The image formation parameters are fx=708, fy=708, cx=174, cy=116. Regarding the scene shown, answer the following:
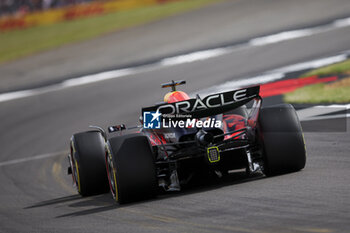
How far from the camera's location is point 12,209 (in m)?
10.2

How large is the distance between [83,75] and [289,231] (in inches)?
839

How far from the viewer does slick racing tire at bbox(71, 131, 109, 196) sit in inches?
408

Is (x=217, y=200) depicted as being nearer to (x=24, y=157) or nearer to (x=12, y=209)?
(x=12, y=209)

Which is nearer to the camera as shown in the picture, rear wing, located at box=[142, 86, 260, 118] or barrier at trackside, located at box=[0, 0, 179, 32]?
rear wing, located at box=[142, 86, 260, 118]

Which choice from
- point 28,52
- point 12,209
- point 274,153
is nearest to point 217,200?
point 274,153

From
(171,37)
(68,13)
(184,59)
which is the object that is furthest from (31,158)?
(68,13)

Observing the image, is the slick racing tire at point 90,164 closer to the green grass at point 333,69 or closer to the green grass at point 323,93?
the green grass at point 323,93

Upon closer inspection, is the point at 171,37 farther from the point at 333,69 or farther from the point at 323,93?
the point at 323,93

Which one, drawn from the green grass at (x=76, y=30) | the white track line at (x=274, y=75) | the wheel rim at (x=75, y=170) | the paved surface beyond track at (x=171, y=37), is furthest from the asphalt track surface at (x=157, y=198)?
the green grass at (x=76, y=30)

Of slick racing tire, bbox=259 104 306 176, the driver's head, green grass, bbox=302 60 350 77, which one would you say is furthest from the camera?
green grass, bbox=302 60 350 77

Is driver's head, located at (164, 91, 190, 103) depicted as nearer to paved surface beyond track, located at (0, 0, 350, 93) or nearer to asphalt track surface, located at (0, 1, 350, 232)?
asphalt track surface, located at (0, 1, 350, 232)

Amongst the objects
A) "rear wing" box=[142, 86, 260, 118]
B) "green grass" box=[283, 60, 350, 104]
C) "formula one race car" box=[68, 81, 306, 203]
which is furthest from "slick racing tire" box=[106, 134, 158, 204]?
"green grass" box=[283, 60, 350, 104]

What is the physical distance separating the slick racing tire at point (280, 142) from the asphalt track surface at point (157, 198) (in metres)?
0.15

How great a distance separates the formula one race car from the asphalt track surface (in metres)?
0.21
